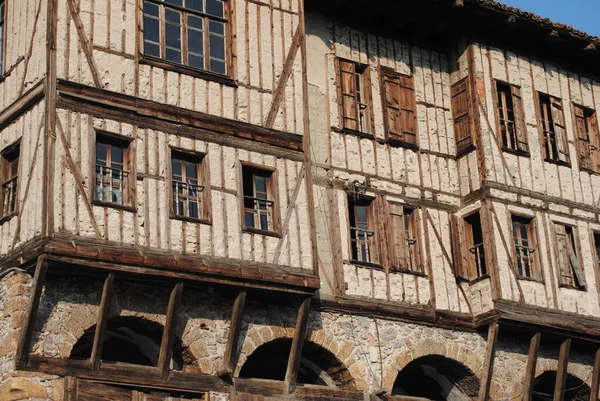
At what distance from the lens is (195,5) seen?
22.5 m

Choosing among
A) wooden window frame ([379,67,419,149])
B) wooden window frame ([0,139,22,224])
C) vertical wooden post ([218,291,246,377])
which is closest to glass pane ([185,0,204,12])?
wooden window frame ([0,139,22,224])

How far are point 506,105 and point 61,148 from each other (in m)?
10.5

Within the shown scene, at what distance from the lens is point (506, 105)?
87.2 feet

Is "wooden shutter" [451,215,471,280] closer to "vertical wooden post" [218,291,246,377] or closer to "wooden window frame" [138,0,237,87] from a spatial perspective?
"vertical wooden post" [218,291,246,377]

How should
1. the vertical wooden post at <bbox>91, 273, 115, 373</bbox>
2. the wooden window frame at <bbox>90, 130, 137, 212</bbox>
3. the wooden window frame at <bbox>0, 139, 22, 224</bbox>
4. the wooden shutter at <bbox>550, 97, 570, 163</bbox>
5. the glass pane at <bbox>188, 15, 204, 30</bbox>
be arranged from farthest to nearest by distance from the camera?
1. the wooden shutter at <bbox>550, 97, 570, 163</bbox>
2. the glass pane at <bbox>188, 15, 204, 30</bbox>
3. the wooden window frame at <bbox>0, 139, 22, 224</bbox>
4. the wooden window frame at <bbox>90, 130, 137, 212</bbox>
5. the vertical wooden post at <bbox>91, 273, 115, 373</bbox>

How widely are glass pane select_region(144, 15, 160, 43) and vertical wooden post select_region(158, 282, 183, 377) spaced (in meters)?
4.39

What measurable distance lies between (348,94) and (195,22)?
3.94 metres

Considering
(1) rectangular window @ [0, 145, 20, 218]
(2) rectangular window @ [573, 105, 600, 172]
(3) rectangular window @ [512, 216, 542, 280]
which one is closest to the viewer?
(1) rectangular window @ [0, 145, 20, 218]

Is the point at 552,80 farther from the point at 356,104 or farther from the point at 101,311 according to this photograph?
the point at 101,311

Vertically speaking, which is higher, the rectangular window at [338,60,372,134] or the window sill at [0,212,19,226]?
the rectangular window at [338,60,372,134]

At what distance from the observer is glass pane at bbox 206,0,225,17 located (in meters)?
22.7

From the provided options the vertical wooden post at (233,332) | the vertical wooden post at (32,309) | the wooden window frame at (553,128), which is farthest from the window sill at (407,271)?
the vertical wooden post at (32,309)

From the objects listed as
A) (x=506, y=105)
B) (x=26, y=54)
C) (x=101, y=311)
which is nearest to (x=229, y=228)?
(x=101, y=311)

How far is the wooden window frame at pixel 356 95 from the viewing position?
2472 centimetres
